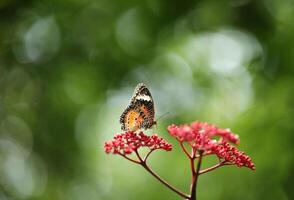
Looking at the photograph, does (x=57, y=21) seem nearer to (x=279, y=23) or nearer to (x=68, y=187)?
(x=68, y=187)

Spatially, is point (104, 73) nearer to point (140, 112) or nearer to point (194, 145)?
point (140, 112)

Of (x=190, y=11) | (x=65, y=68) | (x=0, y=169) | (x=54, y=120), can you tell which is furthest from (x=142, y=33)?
(x=0, y=169)

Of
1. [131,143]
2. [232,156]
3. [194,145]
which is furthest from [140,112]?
[194,145]

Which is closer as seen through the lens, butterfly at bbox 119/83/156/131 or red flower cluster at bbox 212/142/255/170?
red flower cluster at bbox 212/142/255/170

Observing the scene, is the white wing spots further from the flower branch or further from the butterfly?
the flower branch

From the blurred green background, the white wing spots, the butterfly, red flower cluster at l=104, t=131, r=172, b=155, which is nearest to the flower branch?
red flower cluster at l=104, t=131, r=172, b=155

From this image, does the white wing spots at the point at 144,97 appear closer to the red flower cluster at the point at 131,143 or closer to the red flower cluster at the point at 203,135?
the red flower cluster at the point at 131,143

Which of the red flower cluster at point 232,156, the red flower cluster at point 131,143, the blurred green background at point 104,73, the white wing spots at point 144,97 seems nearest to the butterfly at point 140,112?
the white wing spots at point 144,97
